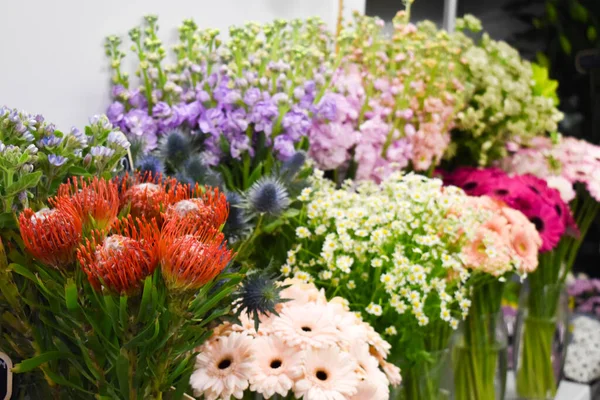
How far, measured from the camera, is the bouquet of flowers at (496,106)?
4.71 ft

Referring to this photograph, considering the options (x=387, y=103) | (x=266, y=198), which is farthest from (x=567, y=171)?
(x=266, y=198)

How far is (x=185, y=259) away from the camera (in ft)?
1.62

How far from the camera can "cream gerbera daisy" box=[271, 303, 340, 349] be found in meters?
0.71

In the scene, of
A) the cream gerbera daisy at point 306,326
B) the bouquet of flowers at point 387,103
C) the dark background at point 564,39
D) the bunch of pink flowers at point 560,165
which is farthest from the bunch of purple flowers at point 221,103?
the dark background at point 564,39

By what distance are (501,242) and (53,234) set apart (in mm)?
766

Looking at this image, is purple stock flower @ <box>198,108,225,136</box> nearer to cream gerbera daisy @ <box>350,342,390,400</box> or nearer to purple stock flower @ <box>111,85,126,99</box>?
purple stock flower @ <box>111,85,126,99</box>

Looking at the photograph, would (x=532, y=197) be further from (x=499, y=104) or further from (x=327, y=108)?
(x=327, y=108)

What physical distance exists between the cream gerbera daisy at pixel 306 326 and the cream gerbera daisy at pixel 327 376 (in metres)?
0.01

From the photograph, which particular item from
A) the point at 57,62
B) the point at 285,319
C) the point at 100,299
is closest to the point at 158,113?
the point at 57,62

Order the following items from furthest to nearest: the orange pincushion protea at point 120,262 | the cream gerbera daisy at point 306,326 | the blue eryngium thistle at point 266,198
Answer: the blue eryngium thistle at point 266,198 → the cream gerbera daisy at point 306,326 → the orange pincushion protea at point 120,262

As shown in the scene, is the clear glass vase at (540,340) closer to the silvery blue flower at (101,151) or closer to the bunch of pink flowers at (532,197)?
the bunch of pink flowers at (532,197)

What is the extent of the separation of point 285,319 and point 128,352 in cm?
24

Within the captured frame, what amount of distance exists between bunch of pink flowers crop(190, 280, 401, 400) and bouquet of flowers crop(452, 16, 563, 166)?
78cm

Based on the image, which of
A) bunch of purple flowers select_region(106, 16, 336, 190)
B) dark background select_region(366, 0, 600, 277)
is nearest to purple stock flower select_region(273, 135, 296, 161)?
bunch of purple flowers select_region(106, 16, 336, 190)
